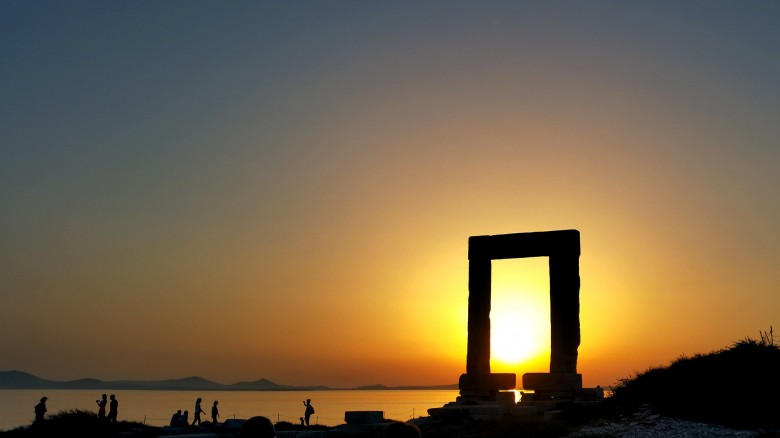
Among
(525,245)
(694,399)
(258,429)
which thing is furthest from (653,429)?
(258,429)

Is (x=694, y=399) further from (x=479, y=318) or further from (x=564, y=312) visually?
(x=479, y=318)

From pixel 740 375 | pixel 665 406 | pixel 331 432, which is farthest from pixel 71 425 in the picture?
pixel 740 375

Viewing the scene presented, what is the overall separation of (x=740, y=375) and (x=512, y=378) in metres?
8.20

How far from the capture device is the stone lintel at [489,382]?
1149 inches

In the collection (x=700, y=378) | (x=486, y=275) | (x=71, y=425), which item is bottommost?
(x=71, y=425)

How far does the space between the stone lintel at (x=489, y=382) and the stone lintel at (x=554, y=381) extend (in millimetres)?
740

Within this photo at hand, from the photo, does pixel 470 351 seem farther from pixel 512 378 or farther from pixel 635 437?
pixel 635 437

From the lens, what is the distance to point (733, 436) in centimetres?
1992

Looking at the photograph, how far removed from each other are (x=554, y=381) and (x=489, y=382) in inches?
95.4

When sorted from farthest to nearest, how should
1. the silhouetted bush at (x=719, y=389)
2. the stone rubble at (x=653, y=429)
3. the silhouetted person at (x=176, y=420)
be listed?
the silhouetted person at (x=176, y=420), the silhouetted bush at (x=719, y=389), the stone rubble at (x=653, y=429)

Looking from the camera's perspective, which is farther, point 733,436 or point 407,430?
point 733,436

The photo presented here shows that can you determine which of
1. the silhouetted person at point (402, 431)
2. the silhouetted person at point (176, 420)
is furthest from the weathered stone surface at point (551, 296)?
the silhouetted person at point (402, 431)

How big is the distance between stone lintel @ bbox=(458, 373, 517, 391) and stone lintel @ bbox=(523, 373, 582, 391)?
74 cm

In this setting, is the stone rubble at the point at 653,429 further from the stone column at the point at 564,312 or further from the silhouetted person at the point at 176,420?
the silhouetted person at the point at 176,420
